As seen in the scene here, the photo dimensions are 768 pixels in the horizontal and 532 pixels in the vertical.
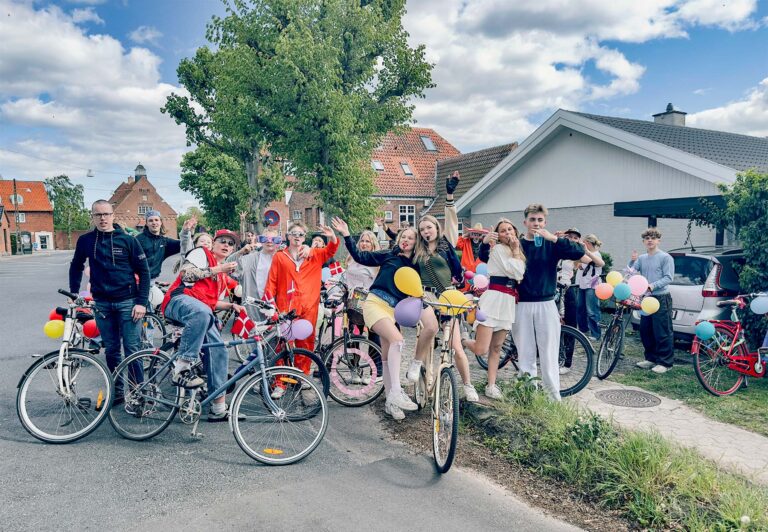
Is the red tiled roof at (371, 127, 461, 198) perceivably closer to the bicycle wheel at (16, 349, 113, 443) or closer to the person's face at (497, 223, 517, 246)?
the person's face at (497, 223, 517, 246)

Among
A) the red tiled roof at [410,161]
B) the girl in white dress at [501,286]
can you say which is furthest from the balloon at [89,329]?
the red tiled roof at [410,161]

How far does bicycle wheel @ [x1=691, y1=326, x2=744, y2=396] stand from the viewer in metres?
5.96

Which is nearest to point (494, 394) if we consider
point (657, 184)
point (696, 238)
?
point (657, 184)

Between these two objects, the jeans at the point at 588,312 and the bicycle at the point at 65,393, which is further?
the jeans at the point at 588,312

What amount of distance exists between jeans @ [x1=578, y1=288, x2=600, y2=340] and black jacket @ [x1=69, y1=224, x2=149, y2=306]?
7237 mm

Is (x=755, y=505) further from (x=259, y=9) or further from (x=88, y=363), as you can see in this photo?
(x=259, y=9)

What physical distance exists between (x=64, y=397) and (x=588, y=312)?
803 centimetres

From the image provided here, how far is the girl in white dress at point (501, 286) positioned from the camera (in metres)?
5.23

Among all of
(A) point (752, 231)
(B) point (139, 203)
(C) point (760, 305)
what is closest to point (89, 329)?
(C) point (760, 305)

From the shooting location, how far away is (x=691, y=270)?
7621 millimetres

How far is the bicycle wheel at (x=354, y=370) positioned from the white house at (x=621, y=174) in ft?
27.8

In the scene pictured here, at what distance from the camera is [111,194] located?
97875mm

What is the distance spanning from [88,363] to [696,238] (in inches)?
554

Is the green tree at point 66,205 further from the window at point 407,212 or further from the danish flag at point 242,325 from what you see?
the danish flag at point 242,325
